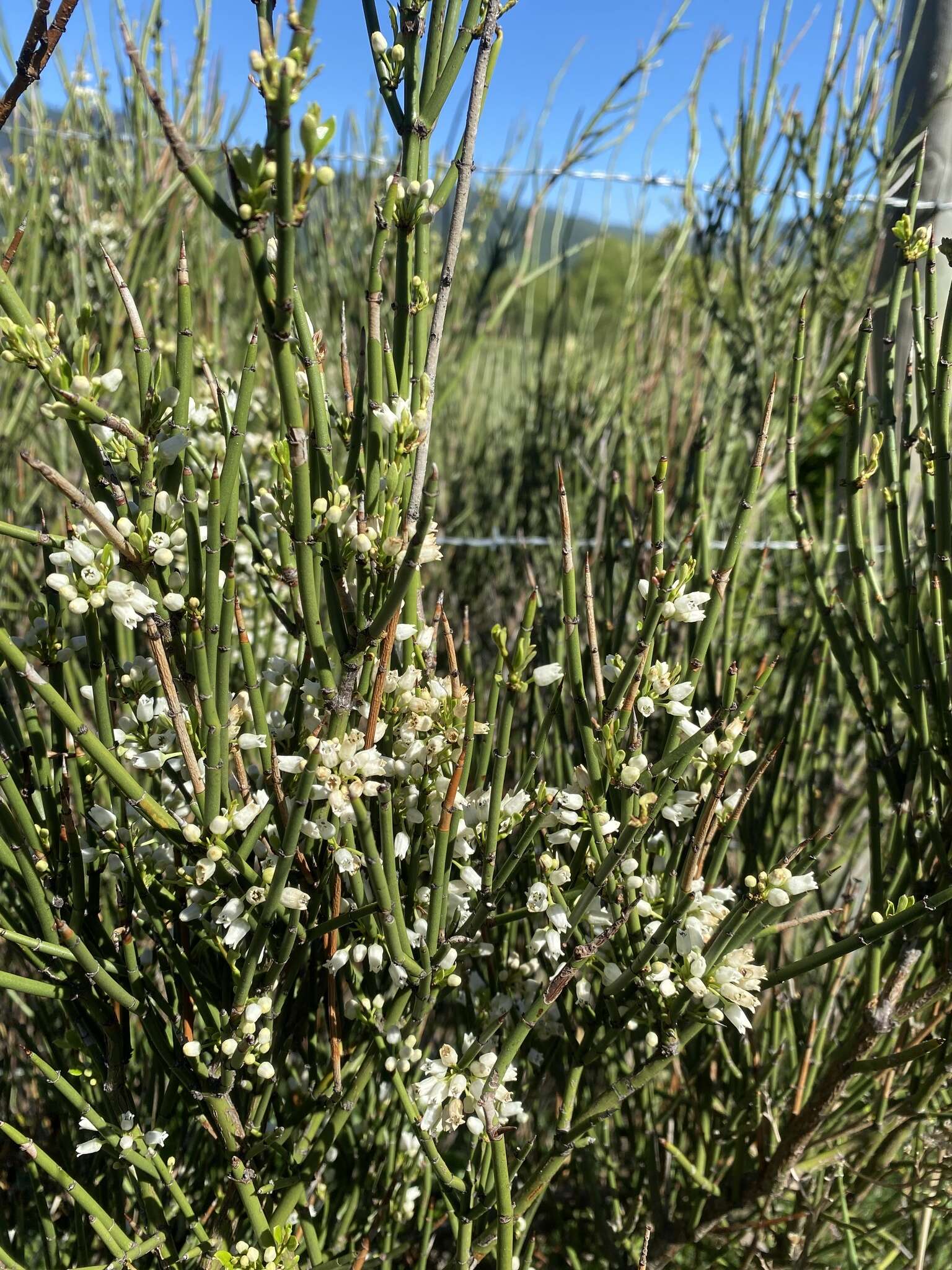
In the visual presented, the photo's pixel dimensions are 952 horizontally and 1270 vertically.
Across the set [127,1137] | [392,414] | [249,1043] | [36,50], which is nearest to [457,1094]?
[249,1043]

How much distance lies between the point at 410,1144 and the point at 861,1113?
655 mm

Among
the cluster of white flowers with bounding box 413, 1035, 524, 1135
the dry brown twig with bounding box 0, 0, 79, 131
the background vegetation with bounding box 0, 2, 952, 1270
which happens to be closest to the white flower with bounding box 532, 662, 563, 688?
the background vegetation with bounding box 0, 2, 952, 1270

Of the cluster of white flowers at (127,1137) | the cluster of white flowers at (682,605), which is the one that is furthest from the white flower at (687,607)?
the cluster of white flowers at (127,1137)

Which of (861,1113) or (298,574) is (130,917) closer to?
(298,574)

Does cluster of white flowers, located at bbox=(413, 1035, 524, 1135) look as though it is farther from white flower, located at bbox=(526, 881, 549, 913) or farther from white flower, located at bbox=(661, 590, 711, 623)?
white flower, located at bbox=(661, 590, 711, 623)

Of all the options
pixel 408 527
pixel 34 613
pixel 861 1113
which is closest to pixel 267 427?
pixel 34 613

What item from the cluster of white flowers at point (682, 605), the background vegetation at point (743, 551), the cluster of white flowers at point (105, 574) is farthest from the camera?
the background vegetation at point (743, 551)

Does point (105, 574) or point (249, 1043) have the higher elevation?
point (105, 574)

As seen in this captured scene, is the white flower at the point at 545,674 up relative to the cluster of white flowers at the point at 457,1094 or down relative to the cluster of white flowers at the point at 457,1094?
up

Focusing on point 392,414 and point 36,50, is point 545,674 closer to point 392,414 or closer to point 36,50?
point 392,414

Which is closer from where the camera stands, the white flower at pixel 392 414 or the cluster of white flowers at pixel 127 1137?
the white flower at pixel 392 414

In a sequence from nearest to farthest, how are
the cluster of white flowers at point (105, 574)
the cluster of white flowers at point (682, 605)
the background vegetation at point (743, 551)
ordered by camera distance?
the cluster of white flowers at point (105, 574) < the cluster of white flowers at point (682, 605) < the background vegetation at point (743, 551)

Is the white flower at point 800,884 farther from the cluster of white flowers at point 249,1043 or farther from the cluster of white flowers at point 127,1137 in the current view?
the cluster of white flowers at point 127,1137

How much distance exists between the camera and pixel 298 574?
726mm
